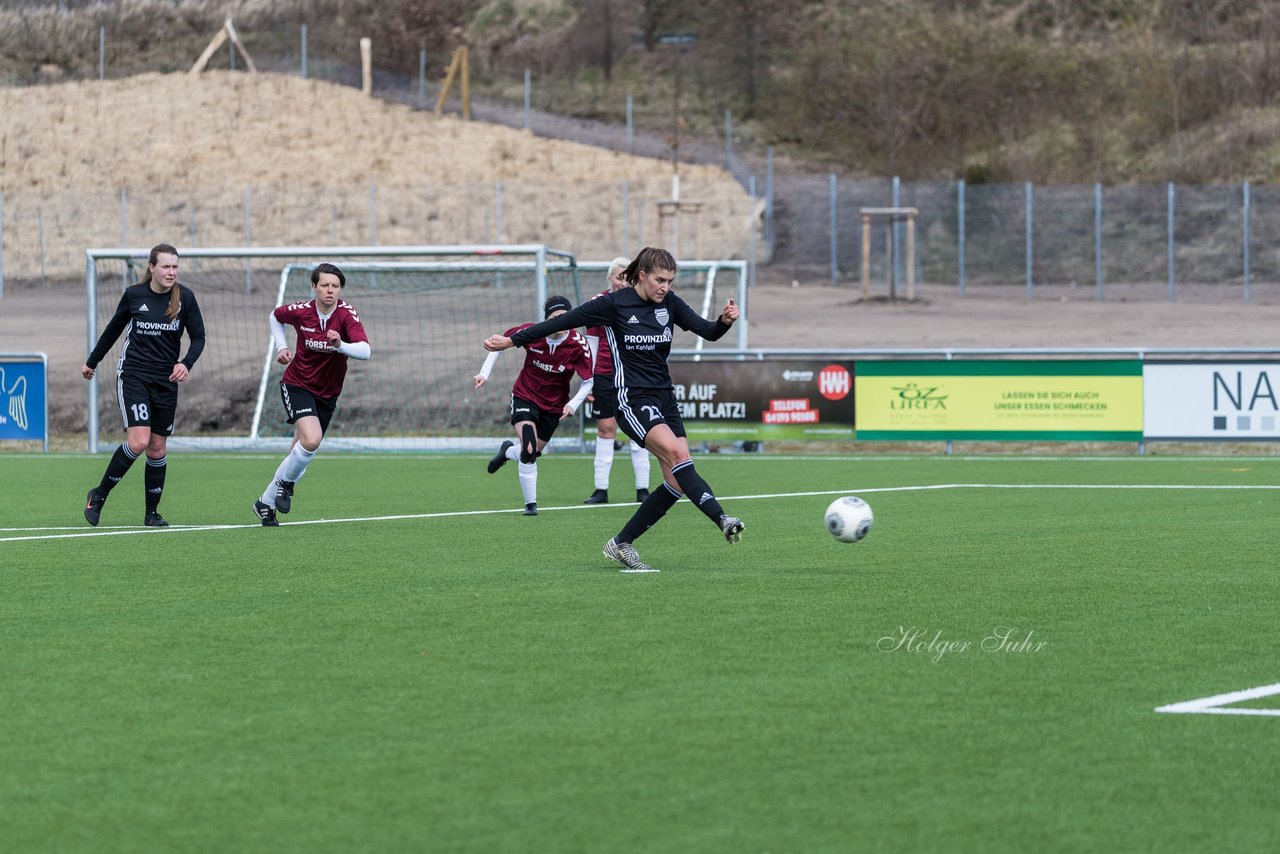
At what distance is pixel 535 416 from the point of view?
51.3 feet

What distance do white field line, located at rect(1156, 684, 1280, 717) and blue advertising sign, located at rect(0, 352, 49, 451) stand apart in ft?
69.1

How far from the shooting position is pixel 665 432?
10.6 meters

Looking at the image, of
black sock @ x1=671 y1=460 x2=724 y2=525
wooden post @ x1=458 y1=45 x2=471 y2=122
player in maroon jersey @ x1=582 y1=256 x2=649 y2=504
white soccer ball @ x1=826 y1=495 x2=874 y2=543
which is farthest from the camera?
wooden post @ x1=458 y1=45 x2=471 y2=122

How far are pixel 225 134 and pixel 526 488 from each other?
46128 millimetres

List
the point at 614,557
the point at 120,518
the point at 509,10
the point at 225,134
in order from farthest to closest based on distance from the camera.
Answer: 1. the point at 509,10
2. the point at 225,134
3. the point at 120,518
4. the point at 614,557

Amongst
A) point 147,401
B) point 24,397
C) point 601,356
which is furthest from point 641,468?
point 24,397

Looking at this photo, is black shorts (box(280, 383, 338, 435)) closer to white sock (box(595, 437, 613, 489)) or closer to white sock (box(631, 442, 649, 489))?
white sock (box(595, 437, 613, 489))

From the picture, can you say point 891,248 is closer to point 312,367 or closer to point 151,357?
point 312,367

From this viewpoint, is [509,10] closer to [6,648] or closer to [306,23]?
[306,23]

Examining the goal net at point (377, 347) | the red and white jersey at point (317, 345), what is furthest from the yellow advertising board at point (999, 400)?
the red and white jersey at point (317, 345)

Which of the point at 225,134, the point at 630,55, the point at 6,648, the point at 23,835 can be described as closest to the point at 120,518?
the point at 6,648

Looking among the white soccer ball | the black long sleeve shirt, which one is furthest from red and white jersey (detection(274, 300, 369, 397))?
the white soccer ball

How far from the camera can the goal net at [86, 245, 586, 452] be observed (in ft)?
82.7

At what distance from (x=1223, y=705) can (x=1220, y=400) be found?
16685mm
